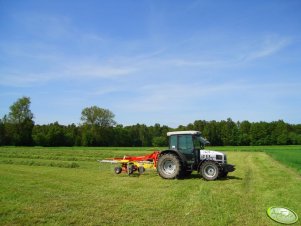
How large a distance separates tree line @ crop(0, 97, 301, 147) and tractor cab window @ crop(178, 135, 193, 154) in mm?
68417

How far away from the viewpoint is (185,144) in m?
15.5

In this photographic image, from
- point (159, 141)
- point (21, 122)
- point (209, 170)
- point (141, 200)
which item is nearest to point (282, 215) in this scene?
point (141, 200)

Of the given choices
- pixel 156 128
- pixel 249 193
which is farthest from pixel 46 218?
pixel 156 128

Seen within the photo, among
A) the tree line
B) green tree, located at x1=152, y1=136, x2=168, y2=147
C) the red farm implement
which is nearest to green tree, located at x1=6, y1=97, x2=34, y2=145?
the tree line

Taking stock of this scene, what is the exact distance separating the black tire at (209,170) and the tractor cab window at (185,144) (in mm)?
1008

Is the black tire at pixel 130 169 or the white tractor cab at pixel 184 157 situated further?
the black tire at pixel 130 169

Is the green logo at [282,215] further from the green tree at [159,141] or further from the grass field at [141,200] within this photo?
the green tree at [159,141]

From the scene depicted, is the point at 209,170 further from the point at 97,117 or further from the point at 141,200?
the point at 97,117

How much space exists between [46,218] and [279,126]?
9243cm

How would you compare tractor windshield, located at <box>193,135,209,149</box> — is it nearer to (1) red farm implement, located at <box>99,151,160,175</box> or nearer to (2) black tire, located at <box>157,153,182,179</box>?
(2) black tire, located at <box>157,153,182,179</box>

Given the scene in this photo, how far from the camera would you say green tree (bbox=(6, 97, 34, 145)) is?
253 feet

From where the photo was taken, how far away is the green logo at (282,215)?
26.3 feet

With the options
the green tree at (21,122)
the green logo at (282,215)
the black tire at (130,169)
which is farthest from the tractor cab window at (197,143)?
the green tree at (21,122)

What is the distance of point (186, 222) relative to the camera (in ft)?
25.6
